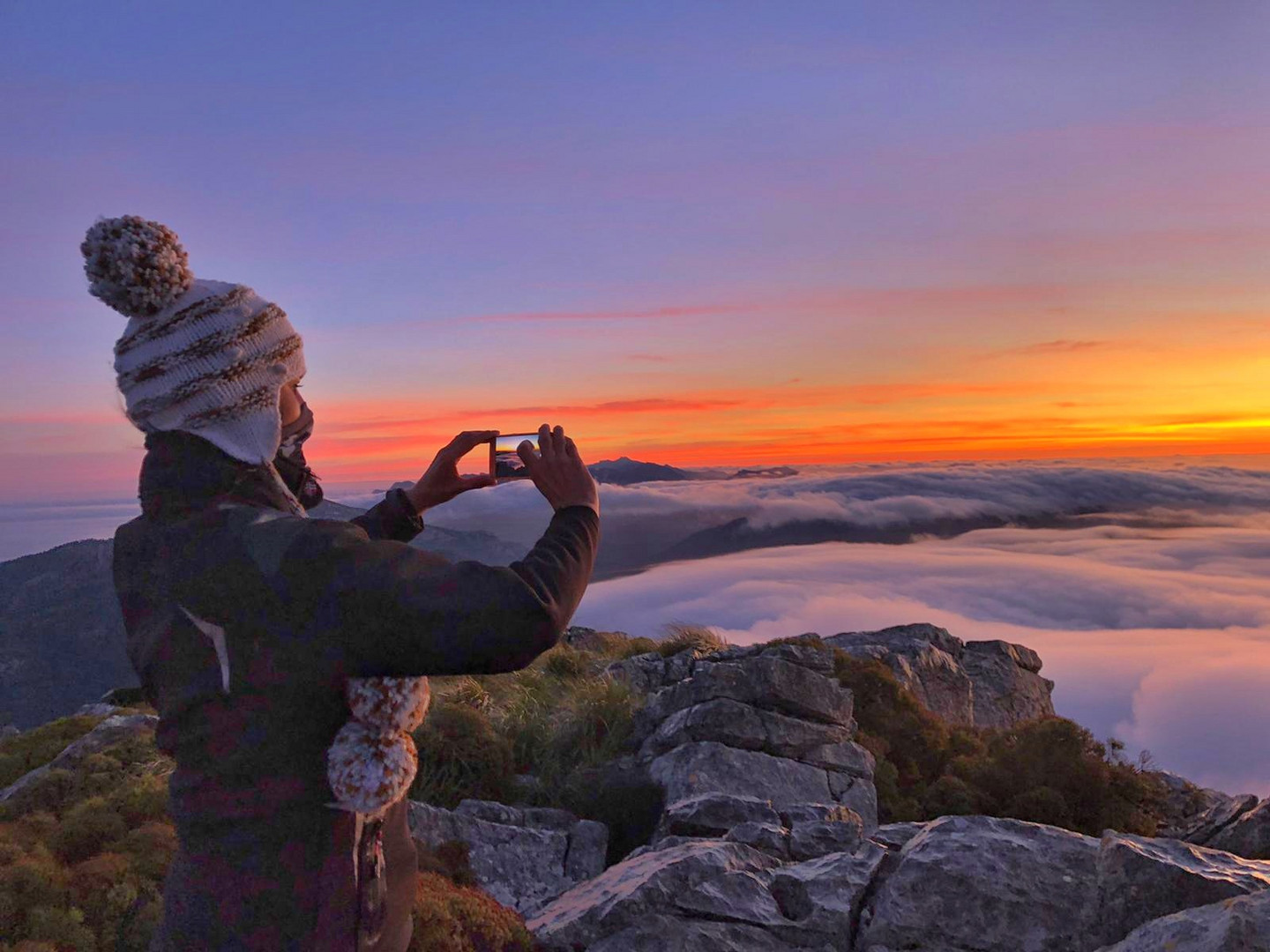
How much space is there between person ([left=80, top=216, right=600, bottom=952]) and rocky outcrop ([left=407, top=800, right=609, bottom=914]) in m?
4.96

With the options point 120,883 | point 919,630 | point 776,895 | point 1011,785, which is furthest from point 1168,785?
point 120,883

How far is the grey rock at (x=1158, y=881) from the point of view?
4.57 meters

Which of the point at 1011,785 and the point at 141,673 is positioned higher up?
the point at 141,673

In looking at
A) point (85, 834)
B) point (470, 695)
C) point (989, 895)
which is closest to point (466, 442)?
point (989, 895)

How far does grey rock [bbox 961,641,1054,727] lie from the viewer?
17.2m

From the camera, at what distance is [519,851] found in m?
7.49

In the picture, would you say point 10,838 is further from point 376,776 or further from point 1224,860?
point 1224,860

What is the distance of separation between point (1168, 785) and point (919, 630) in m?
6.48

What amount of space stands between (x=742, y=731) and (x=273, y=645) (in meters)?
8.75

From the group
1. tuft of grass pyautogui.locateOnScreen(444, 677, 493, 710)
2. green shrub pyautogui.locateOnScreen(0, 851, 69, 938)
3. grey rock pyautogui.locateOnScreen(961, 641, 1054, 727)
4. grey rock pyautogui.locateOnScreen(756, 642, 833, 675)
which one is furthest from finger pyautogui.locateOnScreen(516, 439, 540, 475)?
grey rock pyautogui.locateOnScreen(961, 641, 1054, 727)

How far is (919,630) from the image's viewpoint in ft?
58.3

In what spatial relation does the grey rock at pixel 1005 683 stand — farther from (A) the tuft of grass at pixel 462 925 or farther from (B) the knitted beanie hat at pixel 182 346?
(B) the knitted beanie hat at pixel 182 346

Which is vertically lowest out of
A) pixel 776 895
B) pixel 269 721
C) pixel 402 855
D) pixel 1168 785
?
pixel 1168 785

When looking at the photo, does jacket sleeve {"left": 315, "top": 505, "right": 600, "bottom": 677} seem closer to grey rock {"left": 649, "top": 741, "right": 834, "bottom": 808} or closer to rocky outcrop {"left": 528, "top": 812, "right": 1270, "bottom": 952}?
rocky outcrop {"left": 528, "top": 812, "right": 1270, "bottom": 952}
